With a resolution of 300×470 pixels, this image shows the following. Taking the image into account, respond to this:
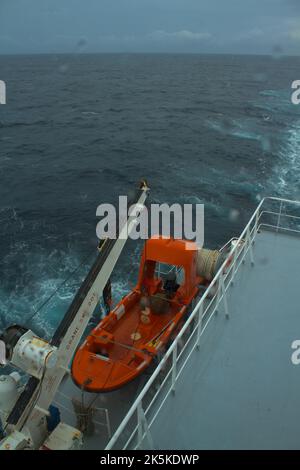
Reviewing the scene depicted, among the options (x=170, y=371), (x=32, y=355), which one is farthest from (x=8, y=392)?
(x=170, y=371)

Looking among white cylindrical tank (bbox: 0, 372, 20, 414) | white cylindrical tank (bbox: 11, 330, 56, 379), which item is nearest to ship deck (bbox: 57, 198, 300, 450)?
white cylindrical tank (bbox: 11, 330, 56, 379)

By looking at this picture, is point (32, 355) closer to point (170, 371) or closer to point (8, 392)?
point (8, 392)

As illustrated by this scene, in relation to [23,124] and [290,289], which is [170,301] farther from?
[23,124]

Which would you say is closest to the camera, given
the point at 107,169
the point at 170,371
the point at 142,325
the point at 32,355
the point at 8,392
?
the point at 32,355

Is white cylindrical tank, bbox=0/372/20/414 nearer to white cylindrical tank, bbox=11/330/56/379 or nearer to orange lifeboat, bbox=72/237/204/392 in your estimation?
white cylindrical tank, bbox=11/330/56/379

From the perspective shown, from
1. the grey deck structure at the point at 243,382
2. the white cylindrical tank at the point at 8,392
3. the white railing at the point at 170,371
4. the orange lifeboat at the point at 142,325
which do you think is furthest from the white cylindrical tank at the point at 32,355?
the orange lifeboat at the point at 142,325

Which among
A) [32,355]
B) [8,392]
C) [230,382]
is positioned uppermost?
[32,355]
